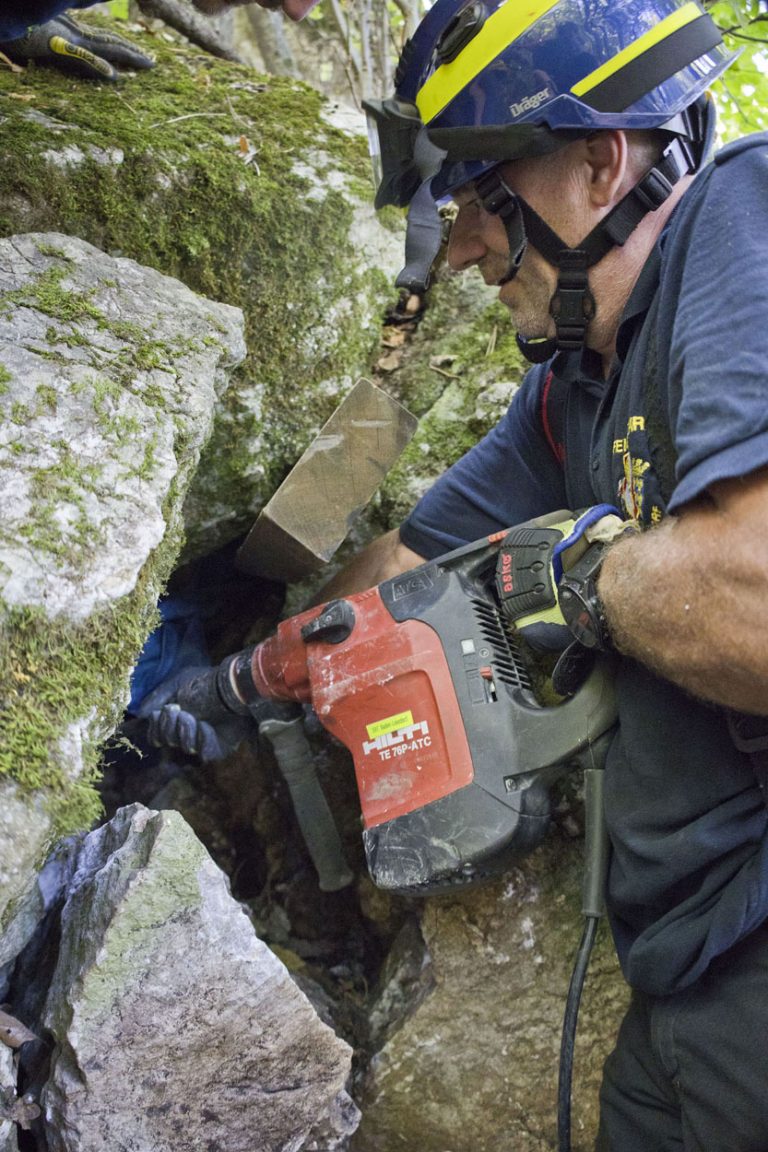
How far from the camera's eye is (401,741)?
2301 mm

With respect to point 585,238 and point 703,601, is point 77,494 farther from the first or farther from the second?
point 585,238

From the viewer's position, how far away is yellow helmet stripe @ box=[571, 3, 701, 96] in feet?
6.55

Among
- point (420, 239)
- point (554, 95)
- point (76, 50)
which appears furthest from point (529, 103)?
point (76, 50)

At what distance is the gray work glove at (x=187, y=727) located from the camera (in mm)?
2930

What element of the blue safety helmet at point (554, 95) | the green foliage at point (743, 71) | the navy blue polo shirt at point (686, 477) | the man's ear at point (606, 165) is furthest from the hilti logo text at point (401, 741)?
the green foliage at point (743, 71)

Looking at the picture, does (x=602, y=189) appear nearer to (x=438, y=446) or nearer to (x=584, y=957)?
(x=438, y=446)

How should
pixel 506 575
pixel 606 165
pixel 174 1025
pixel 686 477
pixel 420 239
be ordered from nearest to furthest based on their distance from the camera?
pixel 686 477
pixel 174 1025
pixel 606 165
pixel 506 575
pixel 420 239

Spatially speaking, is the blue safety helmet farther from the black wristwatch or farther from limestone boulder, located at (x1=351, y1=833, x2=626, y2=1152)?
limestone boulder, located at (x1=351, y1=833, x2=626, y2=1152)

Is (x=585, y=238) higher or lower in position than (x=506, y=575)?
higher

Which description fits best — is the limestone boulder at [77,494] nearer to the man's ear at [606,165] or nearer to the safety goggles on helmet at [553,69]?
the safety goggles on helmet at [553,69]

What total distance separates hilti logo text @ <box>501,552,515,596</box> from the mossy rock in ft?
3.81

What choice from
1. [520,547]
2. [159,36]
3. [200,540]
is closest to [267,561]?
[200,540]

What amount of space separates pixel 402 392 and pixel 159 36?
2085 millimetres

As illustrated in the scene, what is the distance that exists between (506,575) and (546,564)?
0.14 m
